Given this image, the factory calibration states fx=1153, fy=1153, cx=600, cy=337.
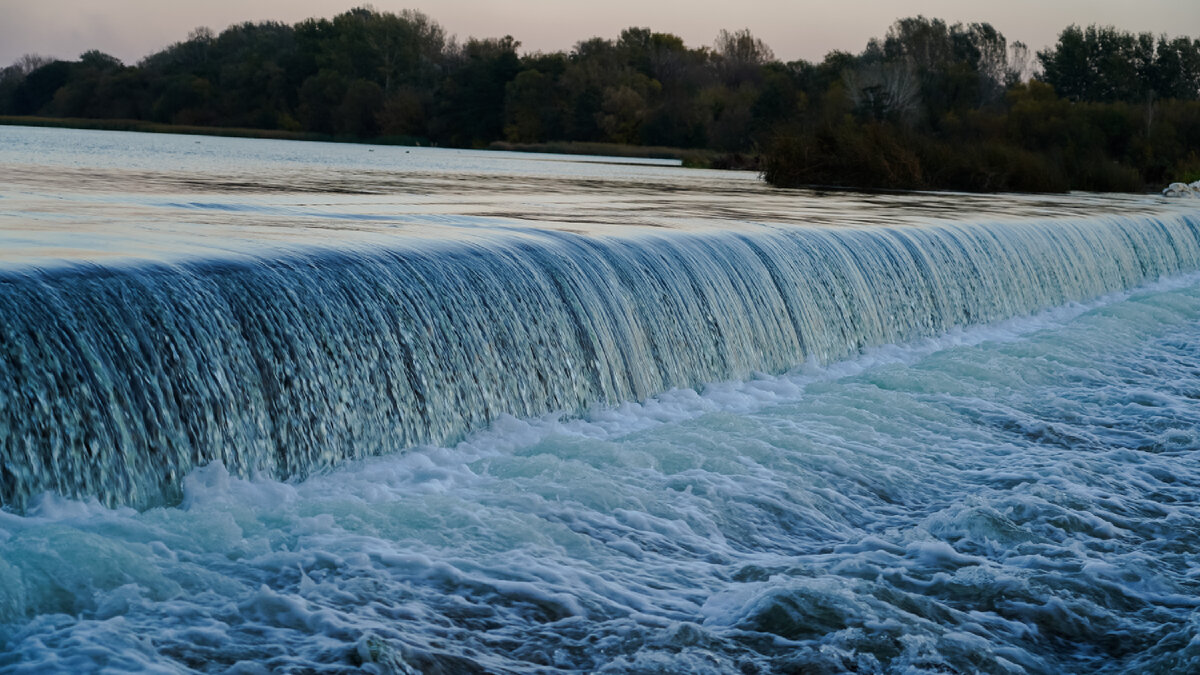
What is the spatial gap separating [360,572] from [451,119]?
2577 inches

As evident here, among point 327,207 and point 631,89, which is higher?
point 631,89

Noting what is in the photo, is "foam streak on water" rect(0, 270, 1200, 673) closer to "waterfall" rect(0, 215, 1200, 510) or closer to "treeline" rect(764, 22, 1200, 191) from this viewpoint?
"waterfall" rect(0, 215, 1200, 510)

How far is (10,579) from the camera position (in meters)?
3.91

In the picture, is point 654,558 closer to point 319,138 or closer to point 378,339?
point 378,339

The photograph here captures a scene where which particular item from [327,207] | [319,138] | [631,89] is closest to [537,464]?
[327,207]

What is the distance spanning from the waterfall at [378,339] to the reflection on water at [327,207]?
73cm

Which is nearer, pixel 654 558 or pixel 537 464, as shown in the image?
pixel 654 558

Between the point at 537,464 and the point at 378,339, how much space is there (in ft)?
3.78

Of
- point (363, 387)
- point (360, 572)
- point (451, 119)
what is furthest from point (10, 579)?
point (451, 119)

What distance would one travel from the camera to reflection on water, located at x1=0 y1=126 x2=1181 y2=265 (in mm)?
7383

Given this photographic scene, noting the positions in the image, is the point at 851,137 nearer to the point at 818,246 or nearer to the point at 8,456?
the point at 818,246

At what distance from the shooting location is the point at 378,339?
627 cm

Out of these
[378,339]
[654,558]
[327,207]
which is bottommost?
[654,558]

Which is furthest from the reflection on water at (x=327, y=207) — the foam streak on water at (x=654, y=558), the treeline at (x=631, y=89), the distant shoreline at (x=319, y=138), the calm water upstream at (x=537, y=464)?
the distant shoreline at (x=319, y=138)
